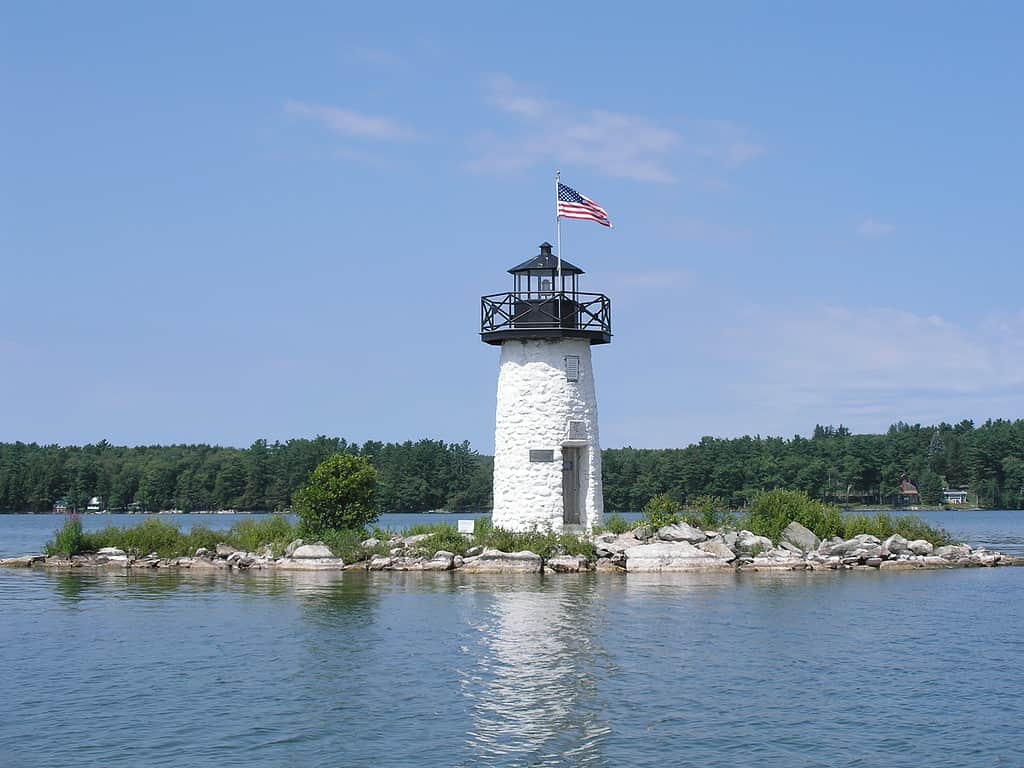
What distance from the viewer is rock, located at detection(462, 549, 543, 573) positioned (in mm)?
32094

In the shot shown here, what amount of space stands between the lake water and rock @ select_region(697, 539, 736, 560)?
325 centimetres

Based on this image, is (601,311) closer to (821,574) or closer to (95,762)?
(821,574)

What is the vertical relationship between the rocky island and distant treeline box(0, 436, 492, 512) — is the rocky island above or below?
below

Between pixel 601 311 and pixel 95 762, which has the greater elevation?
pixel 601 311

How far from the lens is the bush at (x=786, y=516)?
35719mm

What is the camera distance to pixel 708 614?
24562 mm

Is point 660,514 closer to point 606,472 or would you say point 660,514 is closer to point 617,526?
point 617,526

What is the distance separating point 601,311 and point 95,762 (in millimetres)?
22302

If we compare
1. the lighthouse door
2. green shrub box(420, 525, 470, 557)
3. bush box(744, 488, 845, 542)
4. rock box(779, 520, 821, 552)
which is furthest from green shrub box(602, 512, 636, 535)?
rock box(779, 520, 821, 552)

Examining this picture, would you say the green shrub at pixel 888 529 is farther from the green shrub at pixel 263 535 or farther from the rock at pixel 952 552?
the green shrub at pixel 263 535

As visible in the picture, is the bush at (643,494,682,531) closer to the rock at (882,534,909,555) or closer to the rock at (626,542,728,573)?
the rock at (626,542,728,573)

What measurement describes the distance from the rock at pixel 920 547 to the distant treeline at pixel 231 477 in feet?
213

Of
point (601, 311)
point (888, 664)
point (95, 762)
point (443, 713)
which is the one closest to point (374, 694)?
point (443, 713)

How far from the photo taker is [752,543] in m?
34.1
